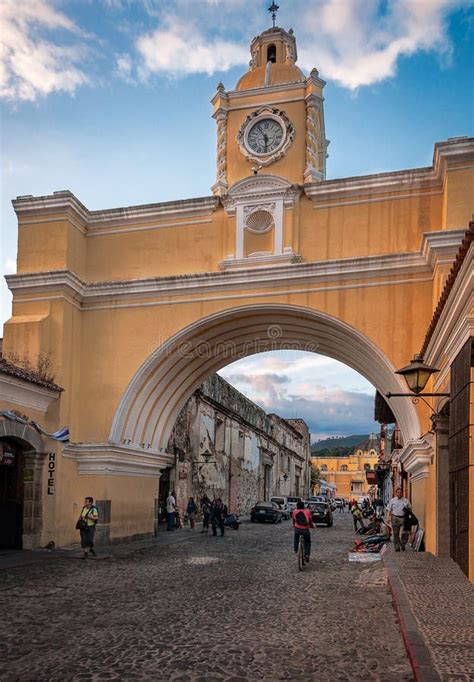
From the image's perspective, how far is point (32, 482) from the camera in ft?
52.7

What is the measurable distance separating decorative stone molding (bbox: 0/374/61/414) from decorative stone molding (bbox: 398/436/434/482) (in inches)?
326

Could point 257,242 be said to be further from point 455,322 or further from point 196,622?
point 196,622

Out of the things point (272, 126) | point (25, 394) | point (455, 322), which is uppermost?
point (272, 126)

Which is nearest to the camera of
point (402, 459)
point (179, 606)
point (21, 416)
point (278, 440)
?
point (179, 606)

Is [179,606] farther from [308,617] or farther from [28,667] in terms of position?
[28,667]

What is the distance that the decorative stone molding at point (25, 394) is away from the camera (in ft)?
47.9

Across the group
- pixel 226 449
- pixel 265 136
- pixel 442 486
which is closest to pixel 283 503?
pixel 226 449

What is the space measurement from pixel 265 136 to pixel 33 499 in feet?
34.6

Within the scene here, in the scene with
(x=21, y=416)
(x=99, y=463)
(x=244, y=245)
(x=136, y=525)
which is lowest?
(x=136, y=525)

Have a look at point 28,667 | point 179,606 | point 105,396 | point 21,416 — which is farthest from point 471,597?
point 105,396

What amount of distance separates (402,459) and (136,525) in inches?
285

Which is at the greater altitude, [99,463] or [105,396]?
[105,396]

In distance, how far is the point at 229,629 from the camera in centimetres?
773

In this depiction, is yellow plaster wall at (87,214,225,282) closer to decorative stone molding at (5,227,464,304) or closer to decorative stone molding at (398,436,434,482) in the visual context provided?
decorative stone molding at (5,227,464,304)
